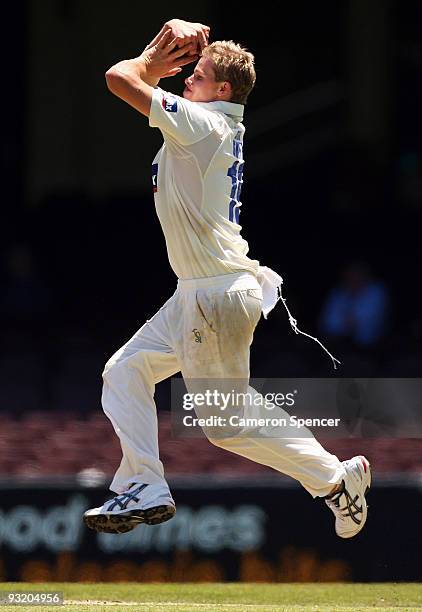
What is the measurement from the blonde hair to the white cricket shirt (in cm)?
9

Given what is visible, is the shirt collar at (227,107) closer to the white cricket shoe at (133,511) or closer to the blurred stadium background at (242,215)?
the white cricket shoe at (133,511)

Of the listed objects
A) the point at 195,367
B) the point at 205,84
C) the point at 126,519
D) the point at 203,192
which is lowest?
the point at 126,519

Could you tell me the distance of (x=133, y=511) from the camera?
6.38 m

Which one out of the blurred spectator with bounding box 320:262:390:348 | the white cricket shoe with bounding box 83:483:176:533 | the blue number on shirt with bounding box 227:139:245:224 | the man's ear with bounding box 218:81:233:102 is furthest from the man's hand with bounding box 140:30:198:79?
the blurred spectator with bounding box 320:262:390:348

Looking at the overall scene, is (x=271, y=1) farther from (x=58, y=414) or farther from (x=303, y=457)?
(x=303, y=457)

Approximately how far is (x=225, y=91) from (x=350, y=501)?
1.81 meters

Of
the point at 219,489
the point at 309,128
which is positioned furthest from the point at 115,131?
the point at 219,489

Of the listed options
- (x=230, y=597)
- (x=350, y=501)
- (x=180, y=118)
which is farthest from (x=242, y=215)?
(x=180, y=118)

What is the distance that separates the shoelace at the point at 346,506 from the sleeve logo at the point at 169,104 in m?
1.74

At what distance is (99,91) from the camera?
45.8ft

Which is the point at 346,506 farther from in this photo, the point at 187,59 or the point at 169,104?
the point at 187,59

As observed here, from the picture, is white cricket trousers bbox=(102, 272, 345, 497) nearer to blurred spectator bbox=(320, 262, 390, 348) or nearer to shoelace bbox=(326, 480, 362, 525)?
shoelace bbox=(326, 480, 362, 525)

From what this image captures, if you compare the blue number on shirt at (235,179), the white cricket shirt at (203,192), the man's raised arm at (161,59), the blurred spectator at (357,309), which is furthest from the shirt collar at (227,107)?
the blurred spectator at (357,309)

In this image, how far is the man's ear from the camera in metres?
6.56
